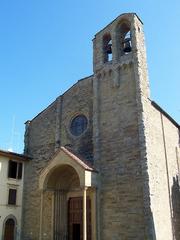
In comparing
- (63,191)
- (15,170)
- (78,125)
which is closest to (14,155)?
(15,170)

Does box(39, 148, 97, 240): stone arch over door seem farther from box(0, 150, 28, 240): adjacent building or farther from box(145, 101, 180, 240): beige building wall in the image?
box(145, 101, 180, 240): beige building wall

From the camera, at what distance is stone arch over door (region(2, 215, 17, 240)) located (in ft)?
63.7

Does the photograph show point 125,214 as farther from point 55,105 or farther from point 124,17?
point 124,17

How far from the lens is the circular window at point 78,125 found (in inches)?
781

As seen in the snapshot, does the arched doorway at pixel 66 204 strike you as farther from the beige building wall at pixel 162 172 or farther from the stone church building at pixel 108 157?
the beige building wall at pixel 162 172

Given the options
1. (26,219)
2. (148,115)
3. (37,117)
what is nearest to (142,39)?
(148,115)

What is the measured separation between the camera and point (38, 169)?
21219 mm

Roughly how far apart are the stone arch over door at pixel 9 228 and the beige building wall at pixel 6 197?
15 cm

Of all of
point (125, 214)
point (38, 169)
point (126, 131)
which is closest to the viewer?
point (125, 214)

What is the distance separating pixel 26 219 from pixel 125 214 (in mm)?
8022

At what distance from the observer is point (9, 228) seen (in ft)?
65.1

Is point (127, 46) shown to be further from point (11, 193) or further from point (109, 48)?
point (11, 193)

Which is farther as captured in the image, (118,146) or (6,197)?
(6,197)

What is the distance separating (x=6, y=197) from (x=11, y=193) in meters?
0.53
